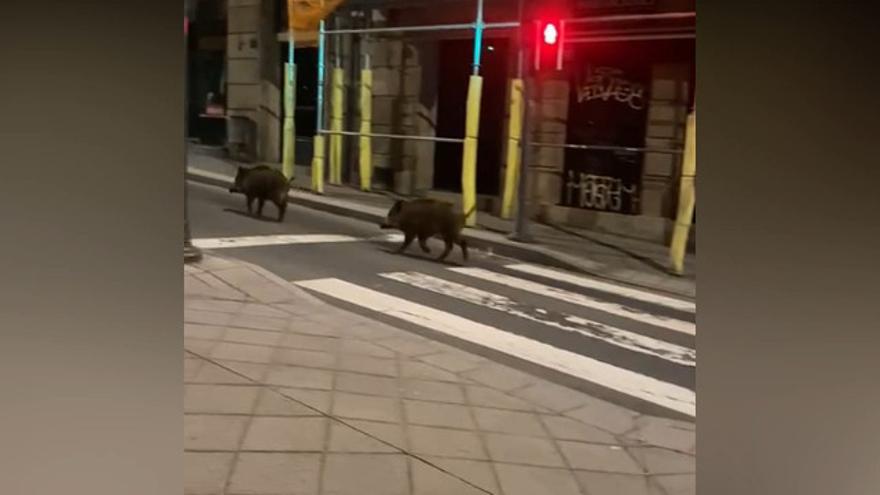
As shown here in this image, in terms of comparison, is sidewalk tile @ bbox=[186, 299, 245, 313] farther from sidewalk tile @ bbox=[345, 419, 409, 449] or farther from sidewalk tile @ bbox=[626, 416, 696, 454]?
sidewalk tile @ bbox=[626, 416, 696, 454]

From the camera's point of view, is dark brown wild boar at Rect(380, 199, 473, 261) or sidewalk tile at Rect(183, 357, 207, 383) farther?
dark brown wild boar at Rect(380, 199, 473, 261)

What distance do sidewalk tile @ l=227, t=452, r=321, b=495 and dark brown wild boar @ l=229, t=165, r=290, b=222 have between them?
1.58 ft

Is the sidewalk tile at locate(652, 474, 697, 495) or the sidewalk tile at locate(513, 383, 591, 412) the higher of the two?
the sidewalk tile at locate(513, 383, 591, 412)

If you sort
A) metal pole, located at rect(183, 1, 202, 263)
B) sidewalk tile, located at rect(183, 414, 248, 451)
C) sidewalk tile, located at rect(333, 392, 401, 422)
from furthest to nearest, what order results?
sidewalk tile, located at rect(333, 392, 401, 422) → sidewalk tile, located at rect(183, 414, 248, 451) → metal pole, located at rect(183, 1, 202, 263)

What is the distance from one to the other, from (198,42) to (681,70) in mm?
911

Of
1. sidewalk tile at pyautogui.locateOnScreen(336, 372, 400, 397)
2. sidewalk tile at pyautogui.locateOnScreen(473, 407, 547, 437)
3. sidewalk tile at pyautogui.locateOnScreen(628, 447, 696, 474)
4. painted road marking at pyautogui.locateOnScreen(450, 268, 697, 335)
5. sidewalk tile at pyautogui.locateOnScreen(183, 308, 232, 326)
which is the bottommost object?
sidewalk tile at pyautogui.locateOnScreen(628, 447, 696, 474)

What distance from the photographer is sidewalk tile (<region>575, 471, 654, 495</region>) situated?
163 centimetres

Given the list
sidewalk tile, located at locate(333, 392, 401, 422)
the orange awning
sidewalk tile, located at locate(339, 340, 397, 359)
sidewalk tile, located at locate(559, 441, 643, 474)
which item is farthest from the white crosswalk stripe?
sidewalk tile, located at locate(559, 441, 643, 474)

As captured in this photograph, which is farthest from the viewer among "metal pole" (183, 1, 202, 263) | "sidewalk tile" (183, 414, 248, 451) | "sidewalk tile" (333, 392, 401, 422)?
"sidewalk tile" (333, 392, 401, 422)

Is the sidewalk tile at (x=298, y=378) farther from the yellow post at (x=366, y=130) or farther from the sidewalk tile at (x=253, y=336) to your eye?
the yellow post at (x=366, y=130)

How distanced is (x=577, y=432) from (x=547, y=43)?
762mm

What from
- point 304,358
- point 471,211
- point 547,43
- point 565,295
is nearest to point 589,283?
point 565,295

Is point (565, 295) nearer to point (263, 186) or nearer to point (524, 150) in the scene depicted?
point (524, 150)
